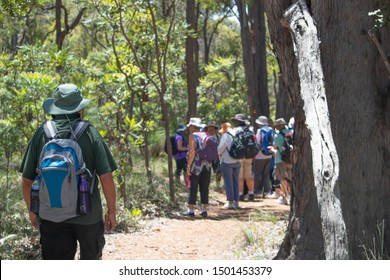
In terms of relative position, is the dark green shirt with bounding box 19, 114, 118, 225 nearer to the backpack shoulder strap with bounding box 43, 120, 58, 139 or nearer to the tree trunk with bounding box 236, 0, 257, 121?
the backpack shoulder strap with bounding box 43, 120, 58, 139

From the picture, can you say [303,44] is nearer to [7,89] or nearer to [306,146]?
[306,146]

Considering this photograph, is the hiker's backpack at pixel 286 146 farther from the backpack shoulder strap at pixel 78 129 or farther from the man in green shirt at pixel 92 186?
the backpack shoulder strap at pixel 78 129

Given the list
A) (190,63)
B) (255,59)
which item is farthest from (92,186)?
(255,59)

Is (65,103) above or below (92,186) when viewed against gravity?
above

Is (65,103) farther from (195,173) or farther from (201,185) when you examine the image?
(201,185)

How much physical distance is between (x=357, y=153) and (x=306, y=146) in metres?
0.48

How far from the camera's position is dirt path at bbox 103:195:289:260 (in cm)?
838

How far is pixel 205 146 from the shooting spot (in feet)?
37.9

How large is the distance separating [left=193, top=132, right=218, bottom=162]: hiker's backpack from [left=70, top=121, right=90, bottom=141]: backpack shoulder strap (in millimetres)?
6840

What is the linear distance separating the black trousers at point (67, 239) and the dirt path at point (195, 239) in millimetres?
3266

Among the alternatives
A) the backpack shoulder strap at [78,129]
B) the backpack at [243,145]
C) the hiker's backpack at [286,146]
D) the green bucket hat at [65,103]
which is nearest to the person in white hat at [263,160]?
the backpack at [243,145]

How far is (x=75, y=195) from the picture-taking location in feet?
14.9

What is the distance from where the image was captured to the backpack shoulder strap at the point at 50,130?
4.63 meters

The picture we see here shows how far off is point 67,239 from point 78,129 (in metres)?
0.83
